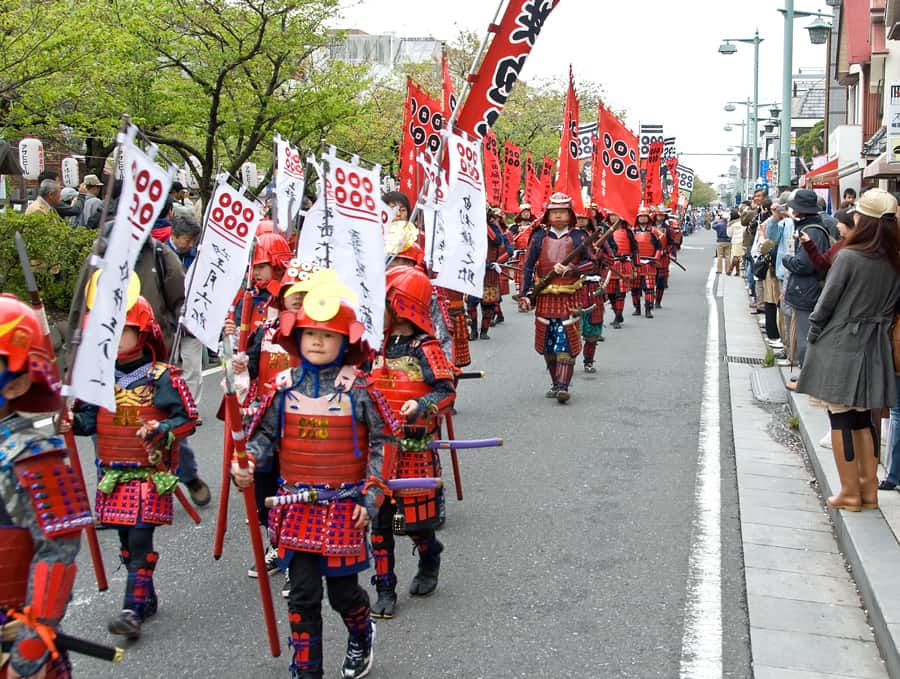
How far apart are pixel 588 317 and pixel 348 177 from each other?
25.3ft

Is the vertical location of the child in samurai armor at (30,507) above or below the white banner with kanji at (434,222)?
below

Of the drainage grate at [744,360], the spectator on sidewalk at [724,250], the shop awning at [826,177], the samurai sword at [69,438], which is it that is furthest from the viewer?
the spectator on sidewalk at [724,250]

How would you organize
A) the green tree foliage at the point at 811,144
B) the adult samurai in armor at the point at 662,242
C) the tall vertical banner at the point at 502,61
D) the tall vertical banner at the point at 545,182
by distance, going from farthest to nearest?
the green tree foliage at the point at 811,144 → the tall vertical banner at the point at 545,182 → the adult samurai in armor at the point at 662,242 → the tall vertical banner at the point at 502,61

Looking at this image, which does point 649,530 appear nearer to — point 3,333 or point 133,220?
point 133,220

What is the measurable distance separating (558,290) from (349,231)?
18.9ft

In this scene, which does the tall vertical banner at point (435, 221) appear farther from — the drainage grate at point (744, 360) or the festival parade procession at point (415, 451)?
the drainage grate at point (744, 360)

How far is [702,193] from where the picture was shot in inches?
6604

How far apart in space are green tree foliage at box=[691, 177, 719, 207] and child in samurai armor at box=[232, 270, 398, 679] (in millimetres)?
147552

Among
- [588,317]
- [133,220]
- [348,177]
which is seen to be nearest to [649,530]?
[348,177]

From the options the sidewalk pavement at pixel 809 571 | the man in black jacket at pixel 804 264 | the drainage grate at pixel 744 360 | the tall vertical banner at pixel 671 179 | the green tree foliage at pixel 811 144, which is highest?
the green tree foliage at pixel 811 144

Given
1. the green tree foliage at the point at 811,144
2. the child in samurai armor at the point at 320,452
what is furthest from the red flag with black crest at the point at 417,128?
the green tree foliage at the point at 811,144

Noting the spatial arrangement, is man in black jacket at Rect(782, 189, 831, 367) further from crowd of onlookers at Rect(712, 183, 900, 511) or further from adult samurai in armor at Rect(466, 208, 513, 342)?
adult samurai in armor at Rect(466, 208, 513, 342)

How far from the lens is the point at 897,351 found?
6.25m

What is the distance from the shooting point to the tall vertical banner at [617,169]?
11797 mm
